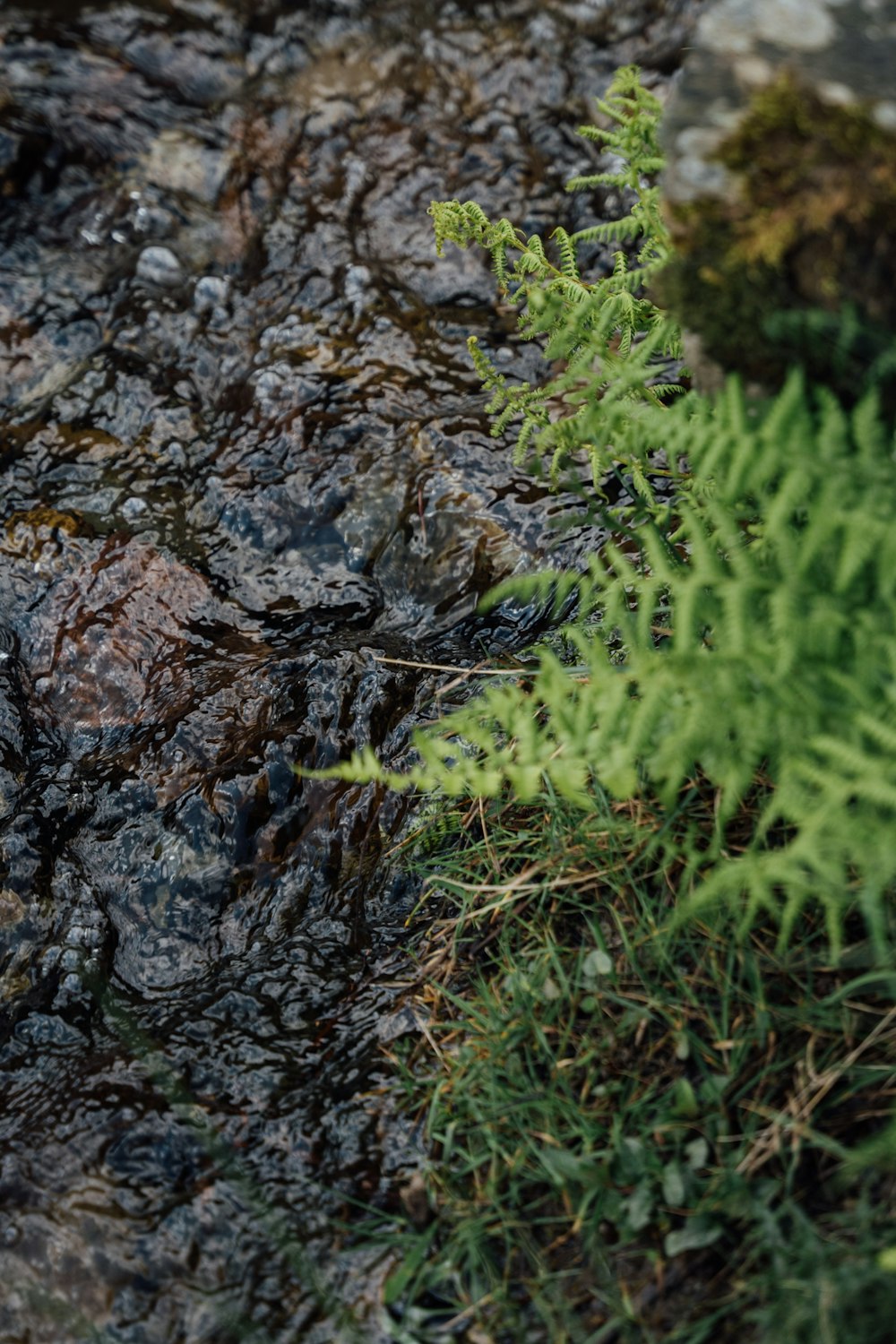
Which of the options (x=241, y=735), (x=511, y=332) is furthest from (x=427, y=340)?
(x=241, y=735)

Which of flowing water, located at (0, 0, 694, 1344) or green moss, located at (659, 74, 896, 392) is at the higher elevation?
green moss, located at (659, 74, 896, 392)

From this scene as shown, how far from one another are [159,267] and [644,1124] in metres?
5.01

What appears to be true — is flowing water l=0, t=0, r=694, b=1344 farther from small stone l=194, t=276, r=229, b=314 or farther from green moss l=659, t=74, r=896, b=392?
green moss l=659, t=74, r=896, b=392

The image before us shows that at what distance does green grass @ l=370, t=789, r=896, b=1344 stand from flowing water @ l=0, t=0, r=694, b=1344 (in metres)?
0.22

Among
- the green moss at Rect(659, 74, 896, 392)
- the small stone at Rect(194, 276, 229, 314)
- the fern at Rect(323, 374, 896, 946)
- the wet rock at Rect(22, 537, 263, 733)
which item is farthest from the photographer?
the small stone at Rect(194, 276, 229, 314)

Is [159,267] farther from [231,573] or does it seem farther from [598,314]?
[598,314]

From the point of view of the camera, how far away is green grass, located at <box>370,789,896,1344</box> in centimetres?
229

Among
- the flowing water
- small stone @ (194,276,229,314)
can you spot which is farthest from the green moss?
small stone @ (194,276,229,314)

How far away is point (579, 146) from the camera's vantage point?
20.2ft

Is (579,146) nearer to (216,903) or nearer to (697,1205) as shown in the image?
(216,903)

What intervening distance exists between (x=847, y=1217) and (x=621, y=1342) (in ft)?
1.85

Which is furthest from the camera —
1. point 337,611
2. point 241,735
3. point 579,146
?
point 579,146

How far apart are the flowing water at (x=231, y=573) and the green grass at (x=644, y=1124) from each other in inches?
8.7

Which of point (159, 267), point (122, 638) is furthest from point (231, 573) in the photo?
point (159, 267)
